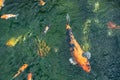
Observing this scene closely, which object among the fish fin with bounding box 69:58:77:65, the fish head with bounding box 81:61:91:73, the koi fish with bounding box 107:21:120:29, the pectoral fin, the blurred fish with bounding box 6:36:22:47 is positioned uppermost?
the koi fish with bounding box 107:21:120:29

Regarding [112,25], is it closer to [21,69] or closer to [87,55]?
[87,55]

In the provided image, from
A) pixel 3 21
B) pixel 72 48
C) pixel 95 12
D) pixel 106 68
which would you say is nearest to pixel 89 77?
pixel 106 68

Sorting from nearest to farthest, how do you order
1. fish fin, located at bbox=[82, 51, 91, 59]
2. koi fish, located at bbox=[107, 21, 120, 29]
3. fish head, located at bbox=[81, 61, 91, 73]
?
fish head, located at bbox=[81, 61, 91, 73], fish fin, located at bbox=[82, 51, 91, 59], koi fish, located at bbox=[107, 21, 120, 29]

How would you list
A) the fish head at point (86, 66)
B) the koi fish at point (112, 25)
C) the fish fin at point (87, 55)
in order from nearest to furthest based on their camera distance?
the fish head at point (86, 66)
the fish fin at point (87, 55)
the koi fish at point (112, 25)

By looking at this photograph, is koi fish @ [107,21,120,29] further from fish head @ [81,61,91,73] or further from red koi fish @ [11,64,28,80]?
red koi fish @ [11,64,28,80]

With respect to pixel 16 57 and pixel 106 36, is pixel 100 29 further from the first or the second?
pixel 16 57

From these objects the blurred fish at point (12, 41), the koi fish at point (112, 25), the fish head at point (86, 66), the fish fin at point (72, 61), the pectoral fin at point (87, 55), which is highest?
the koi fish at point (112, 25)

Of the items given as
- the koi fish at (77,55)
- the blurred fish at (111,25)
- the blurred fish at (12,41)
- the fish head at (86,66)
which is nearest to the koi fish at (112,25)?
the blurred fish at (111,25)

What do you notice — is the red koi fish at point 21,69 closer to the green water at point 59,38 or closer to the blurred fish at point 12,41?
the green water at point 59,38

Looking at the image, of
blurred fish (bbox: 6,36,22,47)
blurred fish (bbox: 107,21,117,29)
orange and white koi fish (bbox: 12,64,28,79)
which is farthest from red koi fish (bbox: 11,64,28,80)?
blurred fish (bbox: 107,21,117,29)
